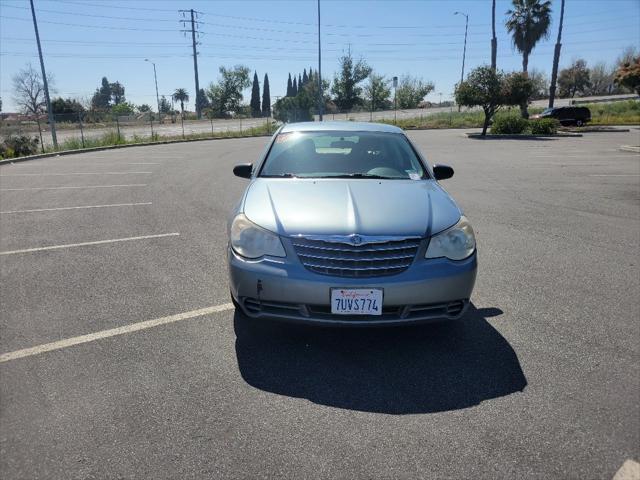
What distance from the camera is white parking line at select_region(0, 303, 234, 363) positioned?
3355 mm

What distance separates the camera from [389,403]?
2791 millimetres

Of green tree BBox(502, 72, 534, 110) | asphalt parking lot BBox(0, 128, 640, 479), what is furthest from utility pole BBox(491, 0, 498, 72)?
asphalt parking lot BBox(0, 128, 640, 479)

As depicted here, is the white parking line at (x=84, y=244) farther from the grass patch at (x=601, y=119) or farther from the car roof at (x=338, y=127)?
the grass patch at (x=601, y=119)

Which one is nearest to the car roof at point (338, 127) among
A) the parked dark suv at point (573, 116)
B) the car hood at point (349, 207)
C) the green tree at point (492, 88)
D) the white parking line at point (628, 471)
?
the car hood at point (349, 207)

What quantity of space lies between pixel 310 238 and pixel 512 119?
2934cm

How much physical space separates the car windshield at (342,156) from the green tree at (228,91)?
279ft

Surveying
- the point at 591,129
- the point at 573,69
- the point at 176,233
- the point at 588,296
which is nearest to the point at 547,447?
the point at 588,296

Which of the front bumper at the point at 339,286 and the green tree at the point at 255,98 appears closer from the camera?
the front bumper at the point at 339,286

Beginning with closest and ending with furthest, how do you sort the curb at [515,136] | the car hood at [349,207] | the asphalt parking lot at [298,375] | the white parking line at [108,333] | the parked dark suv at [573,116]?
Answer: the asphalt parking lot at [298,375] → the car hood at [349,207] → the white parking line at [108,333] → the curb at [515,136] → the parked dark suv at [573,116]

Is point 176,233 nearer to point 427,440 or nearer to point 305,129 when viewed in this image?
point 305,129

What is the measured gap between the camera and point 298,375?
10.2 feet

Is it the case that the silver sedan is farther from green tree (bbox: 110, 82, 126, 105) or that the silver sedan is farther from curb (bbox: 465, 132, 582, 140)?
green tree (bbox: 110, 82, 126, 105)

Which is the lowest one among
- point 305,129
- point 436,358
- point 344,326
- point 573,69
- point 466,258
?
point 436,358

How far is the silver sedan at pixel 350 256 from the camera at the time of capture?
9.93ft
